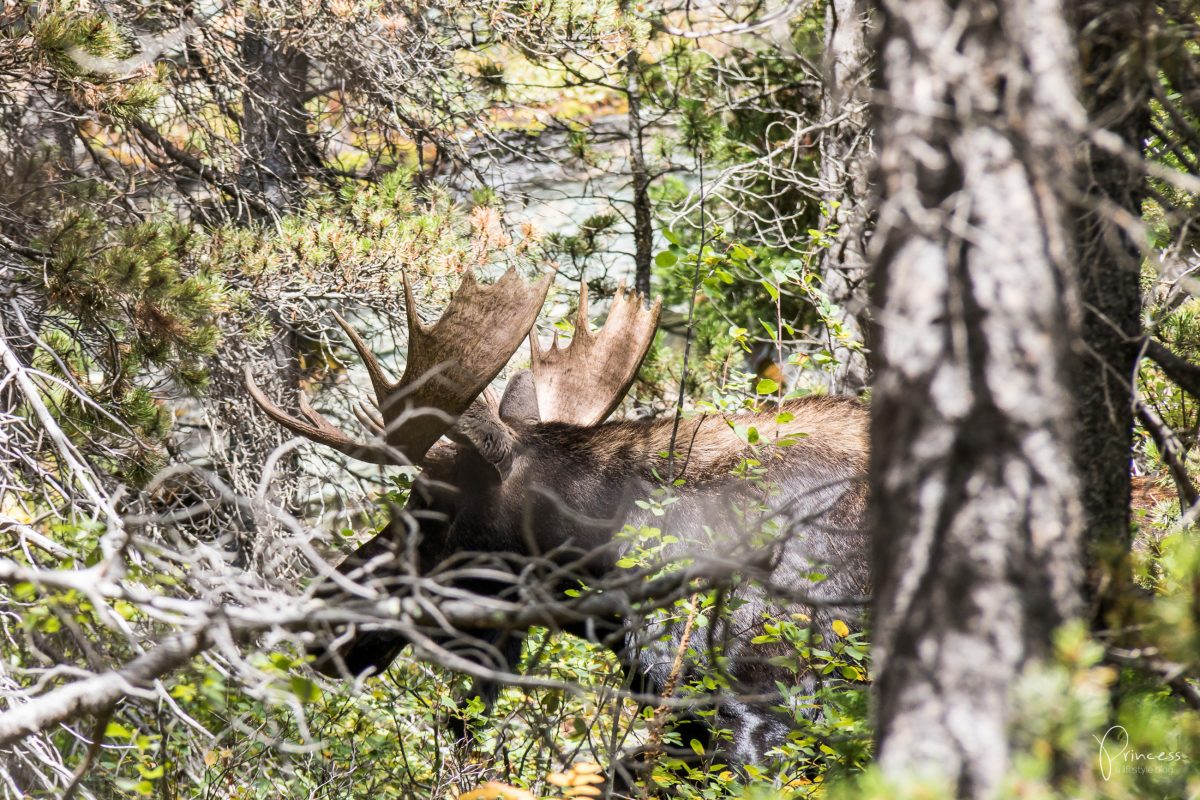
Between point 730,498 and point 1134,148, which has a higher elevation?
point 1134,148

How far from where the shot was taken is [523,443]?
4.69 m

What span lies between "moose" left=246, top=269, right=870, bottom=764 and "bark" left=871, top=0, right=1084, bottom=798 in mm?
2003

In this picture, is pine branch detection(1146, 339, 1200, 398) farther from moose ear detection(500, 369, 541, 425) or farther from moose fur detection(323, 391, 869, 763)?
moose ear detection(500, 369, 541, 425)

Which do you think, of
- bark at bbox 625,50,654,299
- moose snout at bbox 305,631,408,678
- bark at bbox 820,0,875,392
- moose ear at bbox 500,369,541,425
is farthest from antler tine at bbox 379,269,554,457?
bark at bbox 625,50,654,299

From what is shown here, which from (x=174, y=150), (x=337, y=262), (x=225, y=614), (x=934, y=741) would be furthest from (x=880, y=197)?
(x=174, y=150)

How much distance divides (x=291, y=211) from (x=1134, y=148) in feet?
15.6

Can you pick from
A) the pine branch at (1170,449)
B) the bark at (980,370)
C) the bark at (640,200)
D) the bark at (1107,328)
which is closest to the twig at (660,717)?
the bark at (1107,328)

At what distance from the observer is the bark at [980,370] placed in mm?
1563

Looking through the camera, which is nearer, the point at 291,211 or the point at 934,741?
the point at 934,741

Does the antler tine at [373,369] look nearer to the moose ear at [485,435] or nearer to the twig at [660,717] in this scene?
the moose ear at [485,435]

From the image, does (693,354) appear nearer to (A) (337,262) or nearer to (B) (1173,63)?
(A) (337,262)

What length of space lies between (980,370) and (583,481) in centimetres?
311

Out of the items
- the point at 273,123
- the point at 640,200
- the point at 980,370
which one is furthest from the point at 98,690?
the point at 640,200

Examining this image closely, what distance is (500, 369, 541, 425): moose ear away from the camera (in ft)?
15.9
